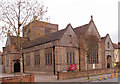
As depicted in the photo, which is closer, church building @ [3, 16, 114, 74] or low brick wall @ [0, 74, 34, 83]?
low brick wall @ [0, 74, 34, 83]

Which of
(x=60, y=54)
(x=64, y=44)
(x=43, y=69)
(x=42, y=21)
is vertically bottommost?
(x=43, y=69)

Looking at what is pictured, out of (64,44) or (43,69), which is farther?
(43,69)

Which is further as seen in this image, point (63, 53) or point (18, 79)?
point (63, 53)

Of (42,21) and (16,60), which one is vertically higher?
(42,21)

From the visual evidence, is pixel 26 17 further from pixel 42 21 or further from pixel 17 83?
pixel 17 83

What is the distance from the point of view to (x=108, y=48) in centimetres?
4338

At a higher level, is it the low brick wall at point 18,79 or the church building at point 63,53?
the church building at point 63,53

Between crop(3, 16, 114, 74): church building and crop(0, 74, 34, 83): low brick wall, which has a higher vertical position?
crop(3, 16, 114, 74): church building

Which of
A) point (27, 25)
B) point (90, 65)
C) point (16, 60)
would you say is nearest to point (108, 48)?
point (90, 65)

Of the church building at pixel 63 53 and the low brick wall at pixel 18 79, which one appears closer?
the low brick wall at pixel 18 79

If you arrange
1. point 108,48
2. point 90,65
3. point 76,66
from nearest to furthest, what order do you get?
point 76,66 < point 90,65 < point 108,48

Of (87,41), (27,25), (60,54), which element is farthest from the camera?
(60,54)

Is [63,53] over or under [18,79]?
over

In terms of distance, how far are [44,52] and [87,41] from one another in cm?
1348
